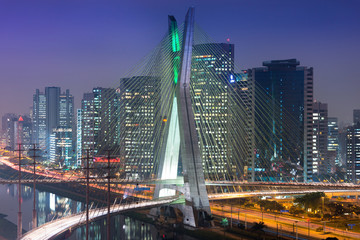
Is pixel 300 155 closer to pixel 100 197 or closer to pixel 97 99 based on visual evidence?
pixel 100 197

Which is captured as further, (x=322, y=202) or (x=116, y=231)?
(x=322, y=202)

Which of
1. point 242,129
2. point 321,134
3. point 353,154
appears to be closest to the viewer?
point 242,129

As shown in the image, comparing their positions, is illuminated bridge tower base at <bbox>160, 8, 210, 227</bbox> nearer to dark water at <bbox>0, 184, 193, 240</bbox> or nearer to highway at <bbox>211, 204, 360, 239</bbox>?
dark water at <bbox>0, 184, 193, 240</bbox>

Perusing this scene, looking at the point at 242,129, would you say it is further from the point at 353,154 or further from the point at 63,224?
the point at 63,224

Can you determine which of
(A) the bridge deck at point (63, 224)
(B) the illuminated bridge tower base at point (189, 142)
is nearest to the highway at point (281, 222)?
(B) the illuminated bridge tower base at point (189, 142)

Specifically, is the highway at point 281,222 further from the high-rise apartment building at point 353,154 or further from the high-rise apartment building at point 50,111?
the high-rise apartment building at point 50,111

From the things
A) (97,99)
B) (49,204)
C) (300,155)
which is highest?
(97,99)

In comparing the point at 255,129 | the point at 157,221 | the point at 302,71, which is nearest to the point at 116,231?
the point at 157,221

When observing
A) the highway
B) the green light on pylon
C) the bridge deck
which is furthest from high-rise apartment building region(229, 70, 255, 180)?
the bridge deck

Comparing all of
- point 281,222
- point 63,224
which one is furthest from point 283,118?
point 63,224
